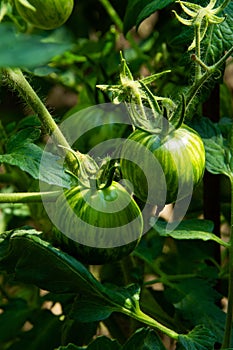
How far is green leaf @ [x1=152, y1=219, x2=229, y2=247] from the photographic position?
2.70 feet

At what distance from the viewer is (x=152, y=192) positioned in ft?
2.21

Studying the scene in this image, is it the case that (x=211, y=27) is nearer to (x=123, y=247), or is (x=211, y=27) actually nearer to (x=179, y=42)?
(x=179, y=42)

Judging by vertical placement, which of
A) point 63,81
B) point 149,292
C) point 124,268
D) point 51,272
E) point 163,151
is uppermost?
point 163,151

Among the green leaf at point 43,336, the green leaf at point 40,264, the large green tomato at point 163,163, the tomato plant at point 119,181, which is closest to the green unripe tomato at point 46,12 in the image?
the tomato plant at point 119,181

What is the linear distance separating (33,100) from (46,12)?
0.40 ft

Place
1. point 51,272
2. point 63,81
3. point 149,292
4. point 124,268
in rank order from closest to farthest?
point 51,272 → point 124,268 → point 149,292 → point 63,81

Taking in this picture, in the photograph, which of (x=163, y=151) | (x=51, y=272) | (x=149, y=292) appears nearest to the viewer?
(x=163, y=151)

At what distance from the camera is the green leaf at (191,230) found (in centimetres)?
82

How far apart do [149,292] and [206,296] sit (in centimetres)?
20

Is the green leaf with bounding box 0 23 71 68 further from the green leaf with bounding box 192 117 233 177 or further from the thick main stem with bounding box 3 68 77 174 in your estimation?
the green leaf with bounding box 192 117 233 177

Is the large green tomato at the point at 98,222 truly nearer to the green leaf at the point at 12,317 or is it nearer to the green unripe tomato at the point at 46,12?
the green unripe tomato at the point at 46,12

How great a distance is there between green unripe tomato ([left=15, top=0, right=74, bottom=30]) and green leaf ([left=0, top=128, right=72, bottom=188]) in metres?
0.17

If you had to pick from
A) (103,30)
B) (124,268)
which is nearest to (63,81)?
(103,30)

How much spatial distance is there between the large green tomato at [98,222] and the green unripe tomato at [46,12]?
0.57 ft
